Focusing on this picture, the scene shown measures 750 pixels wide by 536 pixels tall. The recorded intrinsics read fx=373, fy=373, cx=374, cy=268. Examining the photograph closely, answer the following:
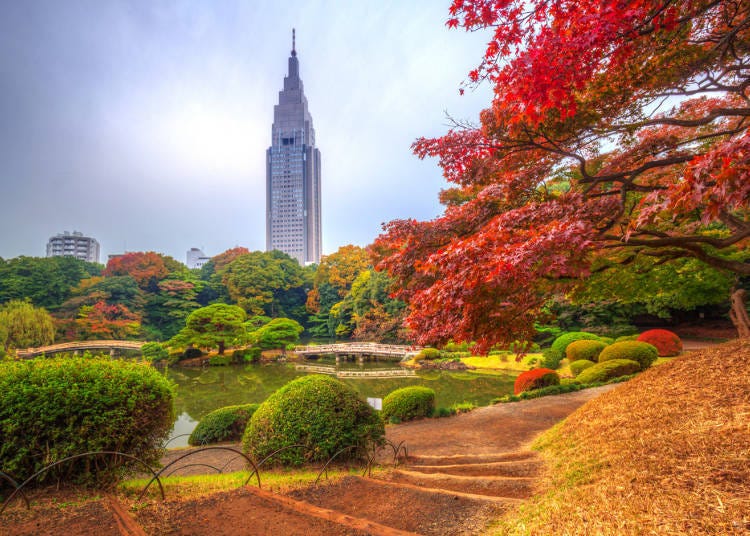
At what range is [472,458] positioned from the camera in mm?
5168

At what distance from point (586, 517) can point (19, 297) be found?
36.7 meters

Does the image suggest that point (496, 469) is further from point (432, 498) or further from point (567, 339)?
point (567, 339)

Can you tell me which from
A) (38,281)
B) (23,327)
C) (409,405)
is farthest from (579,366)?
(38,281)

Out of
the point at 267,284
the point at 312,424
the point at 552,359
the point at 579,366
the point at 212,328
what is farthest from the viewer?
the point at 267,284

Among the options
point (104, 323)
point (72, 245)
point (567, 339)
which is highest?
point (72, 245)

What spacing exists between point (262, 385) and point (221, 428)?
32.6 ft

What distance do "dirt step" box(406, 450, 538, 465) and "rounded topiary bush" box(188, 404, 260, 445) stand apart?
4.01 metres

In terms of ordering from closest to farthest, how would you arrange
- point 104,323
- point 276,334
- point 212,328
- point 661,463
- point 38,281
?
point 661,463
point 212,328
point 276,334
point 104,323
point 38,281

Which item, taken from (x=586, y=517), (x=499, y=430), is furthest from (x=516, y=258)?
(x=499, y=430)

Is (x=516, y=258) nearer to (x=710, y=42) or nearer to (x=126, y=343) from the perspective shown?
(x=710, y=42)

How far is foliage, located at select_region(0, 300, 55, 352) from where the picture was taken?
21.2m

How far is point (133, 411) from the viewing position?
3.61m

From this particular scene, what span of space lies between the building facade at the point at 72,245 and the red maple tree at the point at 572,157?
336 feet

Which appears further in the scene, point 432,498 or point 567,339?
point 567,339
